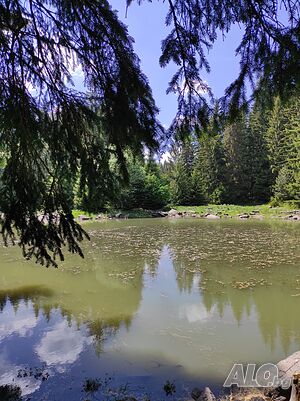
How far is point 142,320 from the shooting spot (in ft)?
21.6

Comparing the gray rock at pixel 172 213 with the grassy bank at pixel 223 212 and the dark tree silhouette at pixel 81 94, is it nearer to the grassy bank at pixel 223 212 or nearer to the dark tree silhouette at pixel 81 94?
the grassy bank at pixel 223 212

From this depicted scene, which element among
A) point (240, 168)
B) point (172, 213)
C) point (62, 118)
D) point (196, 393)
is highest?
point (240, 168)

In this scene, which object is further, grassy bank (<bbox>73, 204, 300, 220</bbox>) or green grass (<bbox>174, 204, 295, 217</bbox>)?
green grass (<bbox>174, 204, 295, 217</bbox>)

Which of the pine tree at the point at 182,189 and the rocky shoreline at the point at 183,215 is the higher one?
the pine tree at the point at 182,189

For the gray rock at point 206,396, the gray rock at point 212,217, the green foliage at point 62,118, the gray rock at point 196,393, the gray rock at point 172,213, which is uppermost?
the green foliage at point 62,118

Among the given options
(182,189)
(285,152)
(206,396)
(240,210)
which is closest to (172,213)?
(240,210)

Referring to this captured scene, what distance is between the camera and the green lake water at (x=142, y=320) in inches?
180

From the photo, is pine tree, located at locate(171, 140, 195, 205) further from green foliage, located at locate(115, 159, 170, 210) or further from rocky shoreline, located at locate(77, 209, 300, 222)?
rocky shoreline, located at locate(77, 209, 300, 222)

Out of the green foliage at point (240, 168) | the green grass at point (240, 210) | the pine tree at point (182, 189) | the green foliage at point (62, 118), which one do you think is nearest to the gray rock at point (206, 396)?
the green foliage at point (62, 118)

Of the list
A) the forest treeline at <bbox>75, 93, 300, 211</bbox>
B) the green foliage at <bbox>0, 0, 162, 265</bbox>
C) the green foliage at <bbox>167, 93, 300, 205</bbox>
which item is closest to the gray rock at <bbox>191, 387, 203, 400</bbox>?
the green foliage at <bbox>0, 0, 162, 265</bbox>

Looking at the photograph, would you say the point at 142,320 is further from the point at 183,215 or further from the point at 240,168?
the point at 240,168

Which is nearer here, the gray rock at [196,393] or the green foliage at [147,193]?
the gray rock at [196,393]

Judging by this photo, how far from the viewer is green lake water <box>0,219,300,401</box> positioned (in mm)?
4570

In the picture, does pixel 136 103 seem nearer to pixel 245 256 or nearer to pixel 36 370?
pixel 36 370
